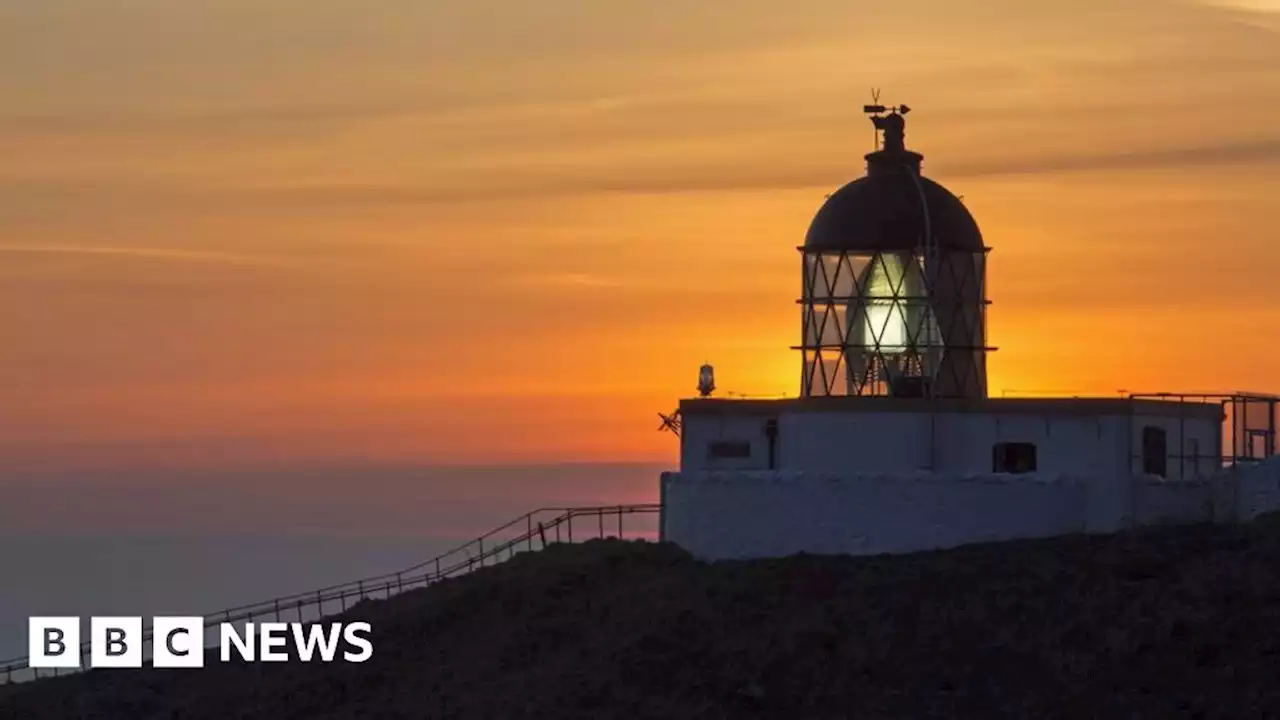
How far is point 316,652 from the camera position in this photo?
48.3 metres

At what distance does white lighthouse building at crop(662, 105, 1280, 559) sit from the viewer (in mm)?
46594

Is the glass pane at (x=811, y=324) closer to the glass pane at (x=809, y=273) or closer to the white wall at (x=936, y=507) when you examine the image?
the glass pane at (x=809, y=273)

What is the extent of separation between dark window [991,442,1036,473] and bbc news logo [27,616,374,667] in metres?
13.0

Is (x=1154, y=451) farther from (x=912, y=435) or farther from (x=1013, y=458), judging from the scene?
(x=912, y=435)

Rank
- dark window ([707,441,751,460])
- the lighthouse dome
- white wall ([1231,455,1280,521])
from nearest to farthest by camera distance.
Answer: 1. white wall ([1231,455,1280,521])
2. the lighthouse dome
3. dark window ([707,441,751,460])

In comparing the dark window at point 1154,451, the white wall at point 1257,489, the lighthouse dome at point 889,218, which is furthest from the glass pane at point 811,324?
the white wall at point 1257,489

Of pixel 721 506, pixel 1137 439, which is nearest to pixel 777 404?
pixel 721 506

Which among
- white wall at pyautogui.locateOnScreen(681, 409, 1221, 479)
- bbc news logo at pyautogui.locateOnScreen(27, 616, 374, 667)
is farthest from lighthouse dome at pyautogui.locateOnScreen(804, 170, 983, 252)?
bbc news logo at pyautogui.locateOnScreen(27, 616, 374, 667)

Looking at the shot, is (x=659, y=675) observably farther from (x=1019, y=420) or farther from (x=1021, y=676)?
(x=1019, y=420)

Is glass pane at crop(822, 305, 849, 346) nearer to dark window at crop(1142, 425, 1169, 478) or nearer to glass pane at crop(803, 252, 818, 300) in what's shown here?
glass pane at crop(803, 252, 818, 300)

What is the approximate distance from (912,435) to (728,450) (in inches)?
188

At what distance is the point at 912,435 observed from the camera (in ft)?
158

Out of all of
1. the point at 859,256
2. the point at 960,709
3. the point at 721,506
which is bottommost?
the point at 960,709

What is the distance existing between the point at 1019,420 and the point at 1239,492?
15.0 ft
